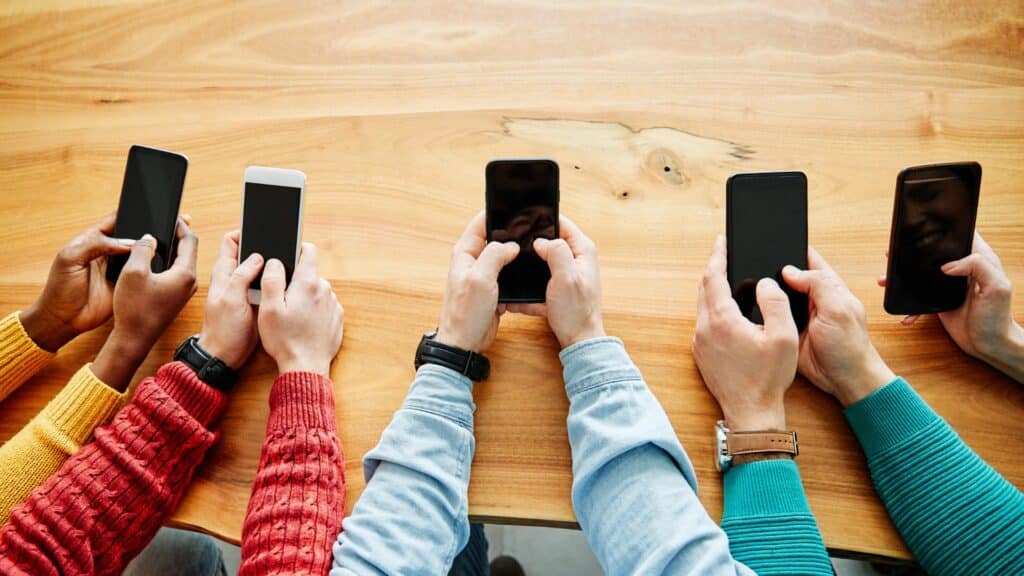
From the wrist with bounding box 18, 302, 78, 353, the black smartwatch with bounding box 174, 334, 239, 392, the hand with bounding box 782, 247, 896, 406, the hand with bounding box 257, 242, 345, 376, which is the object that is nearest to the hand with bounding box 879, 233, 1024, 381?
the hand with bounding box 782, 247, 896, 406

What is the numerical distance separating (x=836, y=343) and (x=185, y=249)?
780 millimetres

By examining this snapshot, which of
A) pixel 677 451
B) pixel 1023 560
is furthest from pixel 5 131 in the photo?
pixel 1023 560

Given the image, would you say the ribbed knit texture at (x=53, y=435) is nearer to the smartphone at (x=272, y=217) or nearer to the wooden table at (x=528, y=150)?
the wooden table at (x=528, y=150)

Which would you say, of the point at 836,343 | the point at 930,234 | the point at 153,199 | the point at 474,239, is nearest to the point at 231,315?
the point at 153,199

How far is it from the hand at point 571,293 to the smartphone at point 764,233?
0.16 meters

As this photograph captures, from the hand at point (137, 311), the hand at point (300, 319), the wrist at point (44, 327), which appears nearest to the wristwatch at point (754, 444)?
the hand at point (300, 319)

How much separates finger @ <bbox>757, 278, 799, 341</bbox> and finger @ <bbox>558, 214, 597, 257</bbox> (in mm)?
192

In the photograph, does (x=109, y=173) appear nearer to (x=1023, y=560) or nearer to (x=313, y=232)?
(x=313, y=232)

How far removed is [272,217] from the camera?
2.37ft

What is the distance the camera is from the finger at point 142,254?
2.35 ft

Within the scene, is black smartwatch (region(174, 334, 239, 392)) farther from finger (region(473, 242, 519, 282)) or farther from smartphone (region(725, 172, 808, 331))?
smartphone (region(725, 172, 808, 331))

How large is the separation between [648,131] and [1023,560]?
1.95ft

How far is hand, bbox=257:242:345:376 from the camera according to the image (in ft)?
2.25

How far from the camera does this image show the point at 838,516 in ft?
2.01
